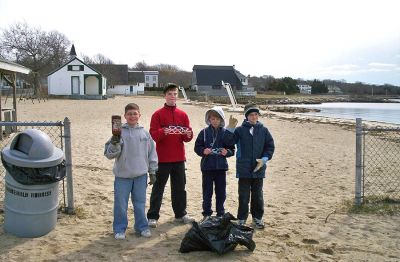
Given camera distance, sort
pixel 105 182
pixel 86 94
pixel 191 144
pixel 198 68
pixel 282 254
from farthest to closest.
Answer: pixel 198 68
pixel 86 94
pixel 191 144
pixel 105 182
pixel 282 254

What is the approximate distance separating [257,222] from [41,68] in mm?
53503

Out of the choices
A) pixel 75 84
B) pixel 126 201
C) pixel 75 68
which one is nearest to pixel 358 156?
pixel 126 201

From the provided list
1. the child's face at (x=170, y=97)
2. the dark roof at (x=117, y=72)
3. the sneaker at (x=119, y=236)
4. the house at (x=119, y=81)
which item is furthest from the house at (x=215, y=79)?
the sneaker at (x=119, y=236)

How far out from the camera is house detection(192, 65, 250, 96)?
8362 cm

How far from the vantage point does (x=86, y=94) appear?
48.8 m

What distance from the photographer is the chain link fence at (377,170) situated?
5.62m

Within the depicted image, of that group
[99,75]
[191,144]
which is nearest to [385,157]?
[191,144]

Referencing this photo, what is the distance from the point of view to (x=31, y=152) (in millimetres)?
4125

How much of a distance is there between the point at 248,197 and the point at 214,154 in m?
0.68

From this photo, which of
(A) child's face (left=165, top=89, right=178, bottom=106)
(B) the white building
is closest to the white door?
(B) the white building

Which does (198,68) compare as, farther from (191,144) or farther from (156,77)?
(191,144)

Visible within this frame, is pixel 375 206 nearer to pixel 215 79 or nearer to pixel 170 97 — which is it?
pixel 170 97

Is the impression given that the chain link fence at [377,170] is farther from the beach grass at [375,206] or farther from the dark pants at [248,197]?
the dark pants at [248,197]

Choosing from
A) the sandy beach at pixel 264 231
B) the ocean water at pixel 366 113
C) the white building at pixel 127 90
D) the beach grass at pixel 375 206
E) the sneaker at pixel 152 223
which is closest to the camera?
the sandy beach at pixel 264 231
